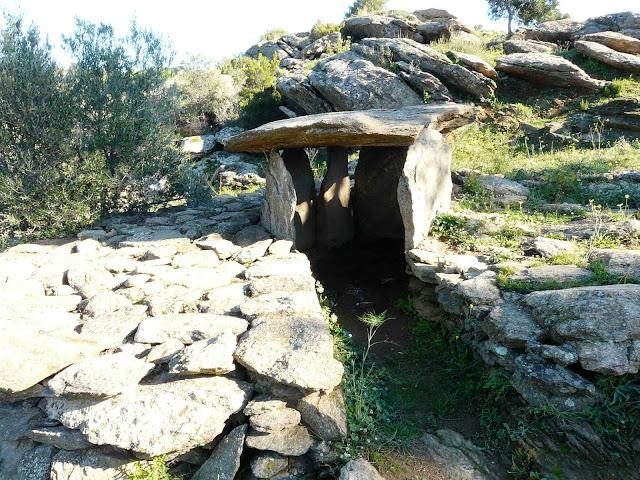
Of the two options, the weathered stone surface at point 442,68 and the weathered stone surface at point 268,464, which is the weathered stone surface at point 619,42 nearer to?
the weathered stone surface at point 442,68

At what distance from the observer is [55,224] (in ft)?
19.0

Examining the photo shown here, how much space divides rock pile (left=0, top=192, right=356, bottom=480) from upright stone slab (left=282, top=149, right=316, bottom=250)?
6.74ft

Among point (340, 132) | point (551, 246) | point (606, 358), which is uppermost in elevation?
point (340, 132)

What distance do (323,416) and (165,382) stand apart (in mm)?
1077

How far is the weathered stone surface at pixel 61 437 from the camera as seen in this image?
2838 mm

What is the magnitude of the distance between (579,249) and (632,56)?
10361mm

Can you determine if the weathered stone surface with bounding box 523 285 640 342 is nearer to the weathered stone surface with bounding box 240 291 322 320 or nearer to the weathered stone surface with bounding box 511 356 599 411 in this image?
the weathered stone surface with bounding box 511 356 599 411

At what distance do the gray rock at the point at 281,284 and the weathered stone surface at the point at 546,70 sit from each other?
10.2 meters

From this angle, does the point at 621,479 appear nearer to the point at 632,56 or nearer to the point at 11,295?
the point at 11,295

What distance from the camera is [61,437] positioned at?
2.85 metres

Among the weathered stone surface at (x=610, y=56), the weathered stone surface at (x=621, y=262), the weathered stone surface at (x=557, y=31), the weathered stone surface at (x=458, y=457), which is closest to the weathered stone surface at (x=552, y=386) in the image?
the weathered stone surface at (x=458, y=457)

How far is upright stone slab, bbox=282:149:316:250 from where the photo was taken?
6105mm

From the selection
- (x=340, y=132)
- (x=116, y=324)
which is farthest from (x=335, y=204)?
(x=116, y=324)

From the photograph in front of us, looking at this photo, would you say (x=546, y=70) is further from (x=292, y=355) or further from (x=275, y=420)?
(x=275, y=420)
